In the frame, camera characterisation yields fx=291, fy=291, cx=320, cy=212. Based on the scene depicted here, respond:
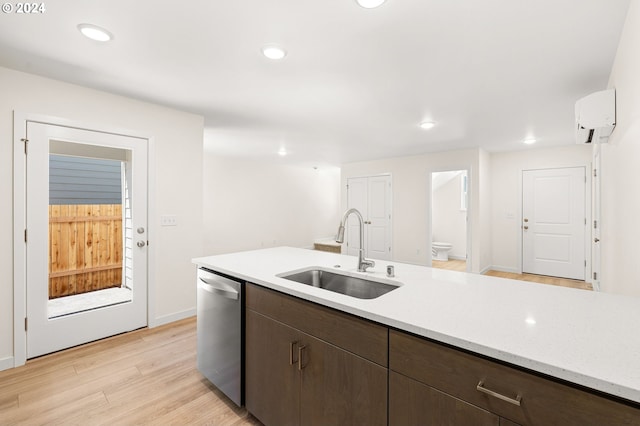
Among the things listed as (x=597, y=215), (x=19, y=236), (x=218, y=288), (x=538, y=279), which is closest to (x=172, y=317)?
(x=19, y=236)

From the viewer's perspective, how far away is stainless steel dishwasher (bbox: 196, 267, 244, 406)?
175 centimetres

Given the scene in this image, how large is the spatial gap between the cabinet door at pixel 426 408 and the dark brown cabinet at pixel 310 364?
46 mm

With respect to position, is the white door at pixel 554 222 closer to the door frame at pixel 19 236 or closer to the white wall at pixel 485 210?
the white wall at pixel 485 210

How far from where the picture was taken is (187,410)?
1823 millimetres

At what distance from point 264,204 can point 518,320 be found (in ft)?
21.2

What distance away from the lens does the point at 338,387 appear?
1.25 meters

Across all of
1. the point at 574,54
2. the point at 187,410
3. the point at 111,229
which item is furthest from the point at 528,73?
the point at 111,229

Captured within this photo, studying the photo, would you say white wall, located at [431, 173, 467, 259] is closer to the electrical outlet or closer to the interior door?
the interior door

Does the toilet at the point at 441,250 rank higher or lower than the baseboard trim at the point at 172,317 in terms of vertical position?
higher

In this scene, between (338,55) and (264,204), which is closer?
(338,55)

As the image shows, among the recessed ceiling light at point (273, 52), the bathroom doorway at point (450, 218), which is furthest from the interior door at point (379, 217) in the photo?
the recessed ceiling light at point (273, 52)

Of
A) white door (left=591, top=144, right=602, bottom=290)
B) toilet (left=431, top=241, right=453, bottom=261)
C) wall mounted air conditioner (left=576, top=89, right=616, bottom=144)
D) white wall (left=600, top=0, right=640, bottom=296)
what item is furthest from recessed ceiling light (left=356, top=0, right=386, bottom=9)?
toilet (left=431, top=241, right=453, bottom=261)

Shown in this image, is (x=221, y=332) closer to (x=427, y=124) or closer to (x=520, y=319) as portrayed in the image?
(x=520, y=319)

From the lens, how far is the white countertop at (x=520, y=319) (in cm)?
74
